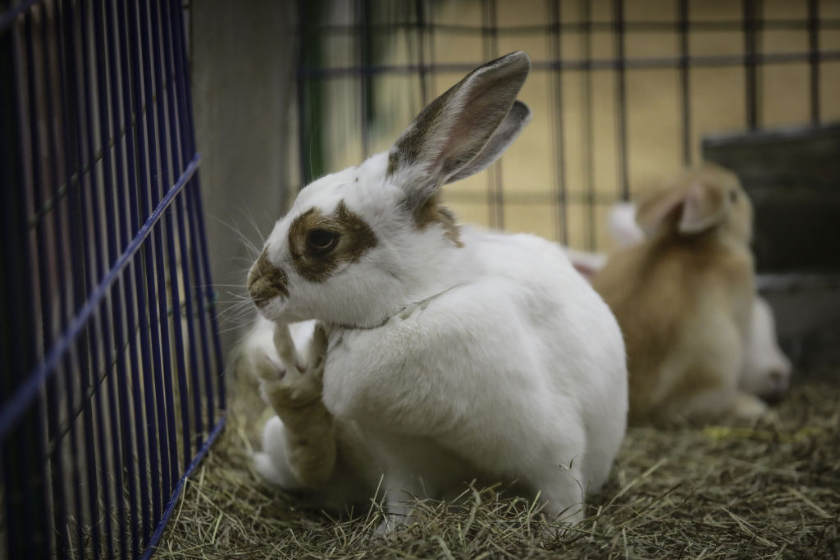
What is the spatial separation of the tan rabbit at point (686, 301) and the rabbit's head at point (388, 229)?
1445mm

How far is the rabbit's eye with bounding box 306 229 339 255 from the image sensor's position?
180cm

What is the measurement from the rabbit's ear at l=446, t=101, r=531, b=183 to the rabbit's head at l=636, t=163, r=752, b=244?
1.29 meters

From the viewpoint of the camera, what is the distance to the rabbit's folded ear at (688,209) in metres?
3.16

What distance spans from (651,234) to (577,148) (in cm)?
464

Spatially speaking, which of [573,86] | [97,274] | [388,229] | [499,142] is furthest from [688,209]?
[573,86]

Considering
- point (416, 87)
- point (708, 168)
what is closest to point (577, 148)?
point (416, 87)

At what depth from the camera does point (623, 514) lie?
213 cm

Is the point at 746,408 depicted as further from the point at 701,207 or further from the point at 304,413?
the point at 304,413

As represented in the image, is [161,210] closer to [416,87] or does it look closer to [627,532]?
[627,532]

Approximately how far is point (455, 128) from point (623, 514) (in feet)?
3.44

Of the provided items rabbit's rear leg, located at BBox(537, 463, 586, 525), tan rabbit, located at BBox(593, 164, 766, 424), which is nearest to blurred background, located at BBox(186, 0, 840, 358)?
tan rabbit, located at BBox(593, 164, 766, 424)

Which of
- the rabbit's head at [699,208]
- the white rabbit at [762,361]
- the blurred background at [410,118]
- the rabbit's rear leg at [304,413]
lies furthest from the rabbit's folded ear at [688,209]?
the rabbit's rear leg at [304,413]

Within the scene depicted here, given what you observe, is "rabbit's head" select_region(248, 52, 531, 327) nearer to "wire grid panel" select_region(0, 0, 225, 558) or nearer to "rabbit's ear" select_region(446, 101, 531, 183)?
"rabbit's ear" select_region(446, 101, 531, 183)

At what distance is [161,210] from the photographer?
1.98 metres
